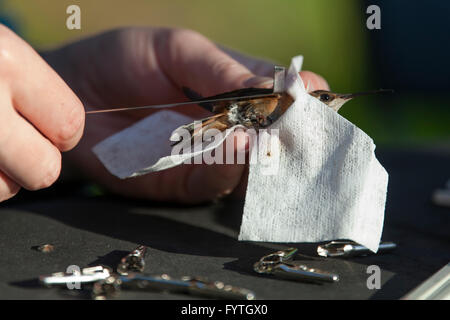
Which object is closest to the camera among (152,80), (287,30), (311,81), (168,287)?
(168,287)

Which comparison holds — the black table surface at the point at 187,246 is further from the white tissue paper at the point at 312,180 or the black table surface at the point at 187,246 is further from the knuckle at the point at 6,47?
the knuckle at the point at 6,47

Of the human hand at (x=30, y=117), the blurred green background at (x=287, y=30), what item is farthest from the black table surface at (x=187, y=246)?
the blurred green background at (x=287, y=30)

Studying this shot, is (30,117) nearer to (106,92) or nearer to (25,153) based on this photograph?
(25,153)

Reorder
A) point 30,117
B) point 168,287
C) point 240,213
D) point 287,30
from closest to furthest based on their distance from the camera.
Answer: point 168,287
point 30,117
point 240,213
point 287,30

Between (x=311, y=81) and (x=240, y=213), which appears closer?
(x=311, y=81)

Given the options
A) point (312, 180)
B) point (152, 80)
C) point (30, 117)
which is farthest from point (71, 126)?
point (152, 80)

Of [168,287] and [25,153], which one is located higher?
[25,153]

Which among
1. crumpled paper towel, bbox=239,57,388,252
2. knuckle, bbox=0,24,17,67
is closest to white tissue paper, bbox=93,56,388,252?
crumpled paper towel, bbox=239,57,388,252

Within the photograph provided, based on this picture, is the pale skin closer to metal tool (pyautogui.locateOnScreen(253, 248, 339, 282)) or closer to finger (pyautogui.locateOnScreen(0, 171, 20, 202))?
finger (pyautogui.locateOnScreen(0, 171, 20, 202))
